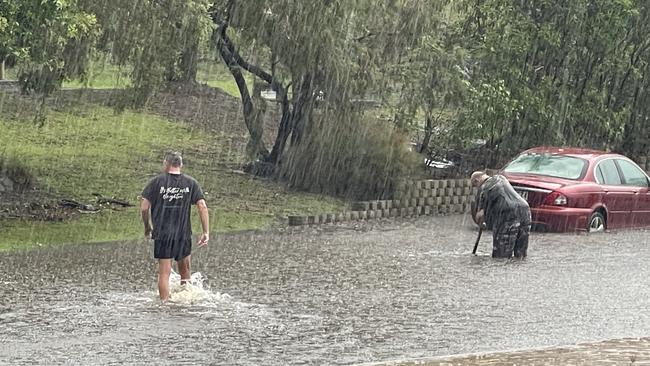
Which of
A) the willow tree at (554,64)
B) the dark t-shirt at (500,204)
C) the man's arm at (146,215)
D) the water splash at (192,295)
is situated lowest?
the water splash at (192,295)

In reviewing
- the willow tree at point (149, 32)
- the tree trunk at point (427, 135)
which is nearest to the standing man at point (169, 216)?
the willow tree at point (149, 32)

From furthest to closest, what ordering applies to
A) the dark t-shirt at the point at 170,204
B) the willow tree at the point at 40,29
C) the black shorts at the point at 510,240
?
the black shorts at the point at 510,240 < the willow tree at the point at 40,29 < the dark t-shirt at the point at 170,204

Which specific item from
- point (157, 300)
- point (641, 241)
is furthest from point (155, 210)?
point (641, 241)

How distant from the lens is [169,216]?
1427cm

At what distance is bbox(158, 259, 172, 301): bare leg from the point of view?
46.4 feet

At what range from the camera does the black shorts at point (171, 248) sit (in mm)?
14188

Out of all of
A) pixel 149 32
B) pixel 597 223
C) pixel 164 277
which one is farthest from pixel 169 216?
pixel 597 223

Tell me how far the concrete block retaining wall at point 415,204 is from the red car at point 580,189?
2915mm

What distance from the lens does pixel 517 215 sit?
18.9 m

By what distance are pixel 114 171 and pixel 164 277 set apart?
A: 532 inches

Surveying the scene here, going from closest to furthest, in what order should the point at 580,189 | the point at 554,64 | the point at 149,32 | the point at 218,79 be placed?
1. the point at 580,189
2. the point at 149,32
3. the point at 554,64
4. the point at 218,79

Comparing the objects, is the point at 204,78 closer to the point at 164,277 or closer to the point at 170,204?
the point at 170,204

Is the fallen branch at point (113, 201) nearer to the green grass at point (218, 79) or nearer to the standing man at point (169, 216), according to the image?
the standing man at point (169, 216)

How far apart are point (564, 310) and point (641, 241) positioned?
8199 millimetres
